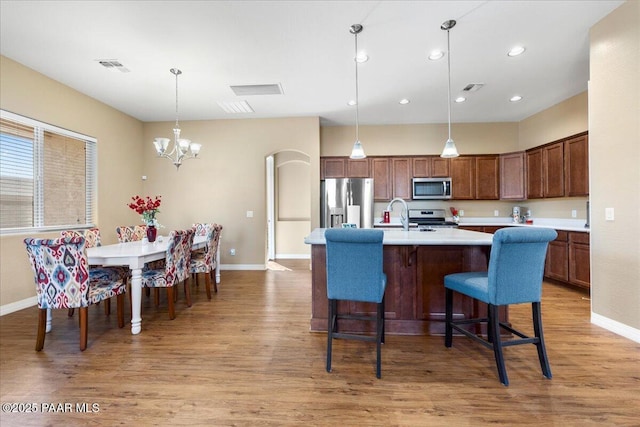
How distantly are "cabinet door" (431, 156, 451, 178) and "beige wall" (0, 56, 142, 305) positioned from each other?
5873 millimetres

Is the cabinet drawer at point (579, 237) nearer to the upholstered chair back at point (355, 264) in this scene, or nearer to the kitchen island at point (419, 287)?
the kitchen island at point (419, 287)

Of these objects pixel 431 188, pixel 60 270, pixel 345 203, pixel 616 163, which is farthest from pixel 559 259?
pixel 60 270

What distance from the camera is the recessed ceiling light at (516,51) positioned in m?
3.09

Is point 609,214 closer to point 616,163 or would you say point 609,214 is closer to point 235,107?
point 616,163

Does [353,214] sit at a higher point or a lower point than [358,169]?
lower

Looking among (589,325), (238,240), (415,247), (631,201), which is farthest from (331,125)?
(589,325)

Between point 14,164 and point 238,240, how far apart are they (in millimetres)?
3175

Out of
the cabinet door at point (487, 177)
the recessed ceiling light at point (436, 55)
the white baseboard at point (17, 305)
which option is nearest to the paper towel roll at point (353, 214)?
the cabinet door at point (487, 177)

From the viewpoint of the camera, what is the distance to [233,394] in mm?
1762

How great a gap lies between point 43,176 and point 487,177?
23.8 feet

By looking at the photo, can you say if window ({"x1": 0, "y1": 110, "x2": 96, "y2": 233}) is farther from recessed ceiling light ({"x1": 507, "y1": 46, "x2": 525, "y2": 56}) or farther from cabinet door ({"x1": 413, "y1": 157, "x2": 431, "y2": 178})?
recessed ceiling light ({"x1": 507, "y1": 46, "x2": 525, "y2": 56})

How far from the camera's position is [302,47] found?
3047 millimetres

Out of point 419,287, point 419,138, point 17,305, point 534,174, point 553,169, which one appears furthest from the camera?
point 419,138

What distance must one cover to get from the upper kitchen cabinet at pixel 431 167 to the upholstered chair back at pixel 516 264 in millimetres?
3874
